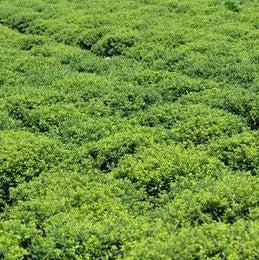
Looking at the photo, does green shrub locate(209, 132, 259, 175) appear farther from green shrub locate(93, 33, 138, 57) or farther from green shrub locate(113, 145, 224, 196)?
green shrub locate(93, 33, 138, 57)

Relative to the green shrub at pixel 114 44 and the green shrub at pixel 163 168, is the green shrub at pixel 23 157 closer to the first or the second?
the green shrub at pixel 163 168

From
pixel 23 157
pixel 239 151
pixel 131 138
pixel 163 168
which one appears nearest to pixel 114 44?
pixel 131 138

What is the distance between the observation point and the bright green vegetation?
9766 millimetres

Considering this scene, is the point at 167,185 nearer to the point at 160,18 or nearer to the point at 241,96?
the point at 241,96

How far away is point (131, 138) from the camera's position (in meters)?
13.2

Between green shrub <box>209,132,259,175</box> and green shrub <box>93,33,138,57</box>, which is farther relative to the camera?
green shrub <box>93,33,138,57</box>

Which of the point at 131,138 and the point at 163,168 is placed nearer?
the point at 163,168

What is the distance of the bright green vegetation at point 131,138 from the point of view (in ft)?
32.0

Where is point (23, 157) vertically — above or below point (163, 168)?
below

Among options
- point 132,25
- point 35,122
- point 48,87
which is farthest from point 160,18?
point 35,122

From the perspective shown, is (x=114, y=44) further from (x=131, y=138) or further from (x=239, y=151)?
(x=239, y=151)

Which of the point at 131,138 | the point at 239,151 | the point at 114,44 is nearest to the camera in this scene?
the point at 239,151

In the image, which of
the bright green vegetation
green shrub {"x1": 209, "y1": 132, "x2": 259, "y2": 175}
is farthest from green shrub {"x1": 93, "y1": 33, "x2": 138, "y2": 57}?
green shrub {"x1": 209, "y1": 132, "x2": 259, "y2": 175}

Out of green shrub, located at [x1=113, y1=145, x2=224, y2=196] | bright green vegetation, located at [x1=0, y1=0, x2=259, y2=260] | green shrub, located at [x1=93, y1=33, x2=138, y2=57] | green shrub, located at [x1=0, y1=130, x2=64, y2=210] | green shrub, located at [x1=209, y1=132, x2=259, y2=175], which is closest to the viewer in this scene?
bright green vegetation, located at [x1=0, y1=0, x2=259, y2=260]
